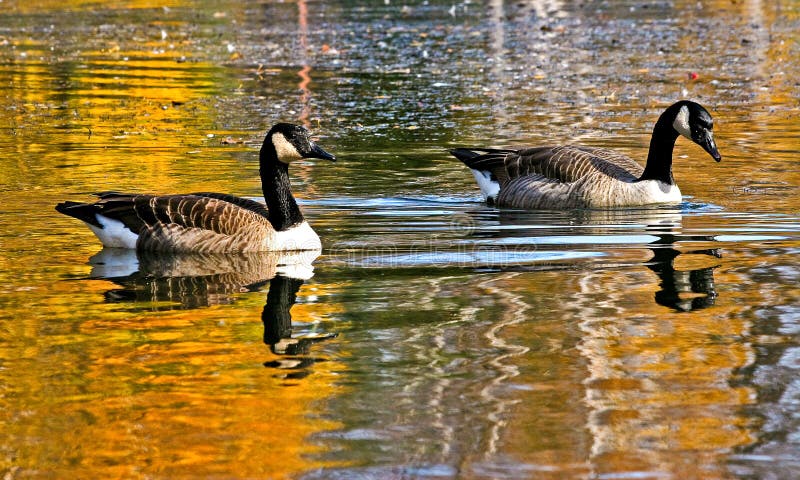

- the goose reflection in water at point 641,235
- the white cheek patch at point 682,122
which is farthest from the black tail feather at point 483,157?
the white cheek patch at point 682,122

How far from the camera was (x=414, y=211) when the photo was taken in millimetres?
13727

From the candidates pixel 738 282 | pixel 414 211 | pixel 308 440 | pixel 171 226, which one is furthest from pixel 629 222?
pixel 308 440

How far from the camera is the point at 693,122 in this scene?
14.7 m

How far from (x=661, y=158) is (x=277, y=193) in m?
4.46

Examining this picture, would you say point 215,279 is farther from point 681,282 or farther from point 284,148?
point 681,282

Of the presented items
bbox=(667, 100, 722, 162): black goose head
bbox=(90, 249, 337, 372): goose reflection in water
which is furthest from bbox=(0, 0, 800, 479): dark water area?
bbox=(667, 100, 722, 162): black goose head

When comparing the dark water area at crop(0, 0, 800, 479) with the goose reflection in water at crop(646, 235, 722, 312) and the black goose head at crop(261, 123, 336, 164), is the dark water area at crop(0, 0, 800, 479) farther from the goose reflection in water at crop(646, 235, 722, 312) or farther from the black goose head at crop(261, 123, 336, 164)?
the black goose head at crop(261, 123, 336, 164)

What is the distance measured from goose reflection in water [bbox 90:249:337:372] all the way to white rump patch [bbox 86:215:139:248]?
0.09 m

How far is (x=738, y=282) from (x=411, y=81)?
618 inches

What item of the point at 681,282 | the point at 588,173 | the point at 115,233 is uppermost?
the point at 588,173

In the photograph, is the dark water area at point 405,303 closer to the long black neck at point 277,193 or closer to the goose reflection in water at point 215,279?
the goose reflection in water at point 215,279

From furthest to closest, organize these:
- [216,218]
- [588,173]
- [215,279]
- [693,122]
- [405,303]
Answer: [693,122] < [588,173] < [216,218] < [215,279] < [405,303]

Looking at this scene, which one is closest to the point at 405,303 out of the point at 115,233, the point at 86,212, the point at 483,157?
the point at 115,233

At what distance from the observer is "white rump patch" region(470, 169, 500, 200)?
14.9 metres
